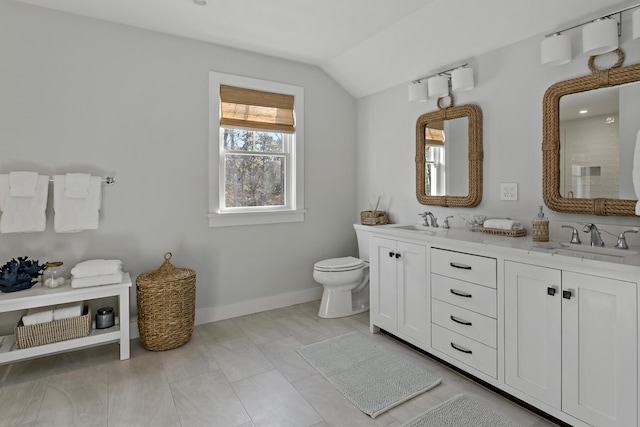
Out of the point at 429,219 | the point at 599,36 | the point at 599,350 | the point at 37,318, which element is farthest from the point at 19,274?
the point at 599,36

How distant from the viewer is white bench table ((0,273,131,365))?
7.27ft

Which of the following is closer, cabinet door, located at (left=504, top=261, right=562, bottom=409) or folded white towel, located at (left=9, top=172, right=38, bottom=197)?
cabinet door, located at (left=504, top=261, right=562, bottom=409)

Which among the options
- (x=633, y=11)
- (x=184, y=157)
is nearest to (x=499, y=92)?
(x=633, y=11)

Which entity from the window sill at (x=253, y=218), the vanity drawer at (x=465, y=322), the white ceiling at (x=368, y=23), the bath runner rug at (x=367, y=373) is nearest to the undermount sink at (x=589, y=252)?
the vanity drawer at (x=465, y=322)

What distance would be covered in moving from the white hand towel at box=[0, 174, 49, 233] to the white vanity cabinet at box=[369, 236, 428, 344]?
7.98 ft

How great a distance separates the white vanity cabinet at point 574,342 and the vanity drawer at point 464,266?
0.36 ft

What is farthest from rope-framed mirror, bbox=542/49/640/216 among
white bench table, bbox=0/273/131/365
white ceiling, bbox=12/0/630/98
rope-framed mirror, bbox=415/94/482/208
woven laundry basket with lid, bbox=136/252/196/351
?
white bench table, bbox=0/273/131/365

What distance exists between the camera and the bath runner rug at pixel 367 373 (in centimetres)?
203

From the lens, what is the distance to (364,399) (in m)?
2.02

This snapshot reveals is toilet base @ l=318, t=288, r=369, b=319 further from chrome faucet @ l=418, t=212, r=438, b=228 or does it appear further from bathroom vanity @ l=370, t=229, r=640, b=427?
chrome faucet @ l=418, t=212, r=438, b=228

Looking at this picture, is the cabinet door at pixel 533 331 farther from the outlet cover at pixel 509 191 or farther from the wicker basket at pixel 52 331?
the wicker basket at pixel 52 331

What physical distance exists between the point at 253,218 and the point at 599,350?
268cm

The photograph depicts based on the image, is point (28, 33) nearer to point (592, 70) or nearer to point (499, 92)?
point (499, 92)

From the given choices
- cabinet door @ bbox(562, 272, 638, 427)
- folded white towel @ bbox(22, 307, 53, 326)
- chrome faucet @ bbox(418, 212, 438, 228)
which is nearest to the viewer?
cabinet door @ bbox(562, 272, 638, 427)
